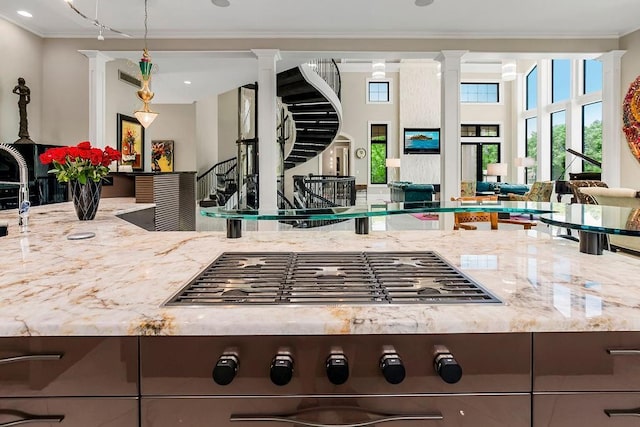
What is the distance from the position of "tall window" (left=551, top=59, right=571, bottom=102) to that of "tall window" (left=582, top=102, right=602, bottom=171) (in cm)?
76

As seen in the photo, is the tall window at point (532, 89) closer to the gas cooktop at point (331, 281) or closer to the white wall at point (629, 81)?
the white wall at point (629, 81)

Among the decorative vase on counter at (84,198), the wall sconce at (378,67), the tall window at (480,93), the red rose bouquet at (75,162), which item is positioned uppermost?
the tall window at (480,93)

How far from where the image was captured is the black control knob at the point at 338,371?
74 centimetres

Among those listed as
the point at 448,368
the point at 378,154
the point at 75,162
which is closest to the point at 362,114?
the point at 378,154

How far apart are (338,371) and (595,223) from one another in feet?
3.91

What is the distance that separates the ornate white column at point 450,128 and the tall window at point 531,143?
7440 millimetres

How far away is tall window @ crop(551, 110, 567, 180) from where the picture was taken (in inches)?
435

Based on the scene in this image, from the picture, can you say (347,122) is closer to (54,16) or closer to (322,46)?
(322,46)

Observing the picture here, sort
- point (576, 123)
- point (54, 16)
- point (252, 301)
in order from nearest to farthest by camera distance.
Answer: point (252, 301) < point (54, 16) < point (576, 123)

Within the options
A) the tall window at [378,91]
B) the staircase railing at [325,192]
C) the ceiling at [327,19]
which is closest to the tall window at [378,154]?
the tall window at [378,91]

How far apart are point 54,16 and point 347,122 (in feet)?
31.1

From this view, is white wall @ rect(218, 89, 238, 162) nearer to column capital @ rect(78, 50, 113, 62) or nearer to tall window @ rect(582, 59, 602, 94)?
column capital @ rect(78, 50, 113, 62)

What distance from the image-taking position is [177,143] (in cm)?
1156

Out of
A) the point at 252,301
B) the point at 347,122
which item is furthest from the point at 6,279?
the point at 347,122
